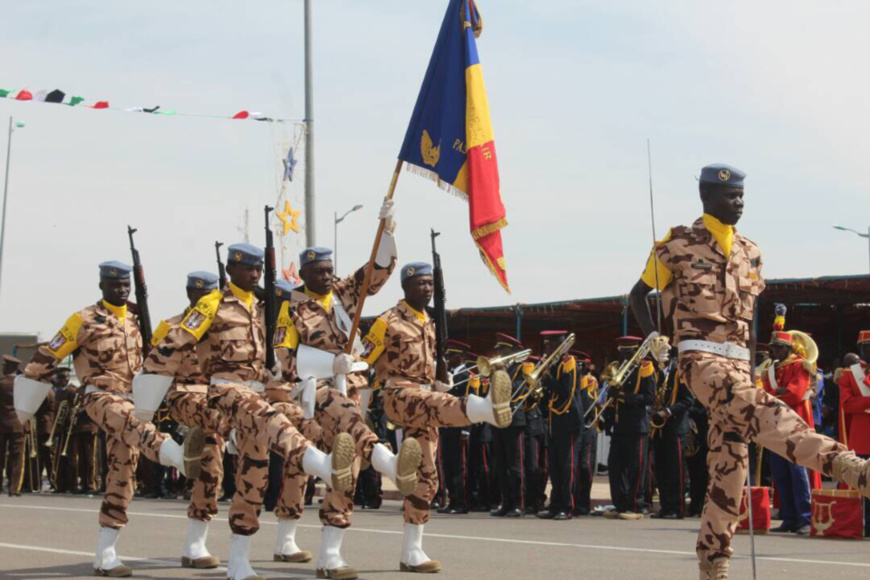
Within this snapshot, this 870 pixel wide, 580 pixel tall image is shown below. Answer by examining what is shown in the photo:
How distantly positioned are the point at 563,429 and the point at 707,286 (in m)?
8.82

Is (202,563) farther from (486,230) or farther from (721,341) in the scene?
(721,341)

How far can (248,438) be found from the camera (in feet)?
30.6

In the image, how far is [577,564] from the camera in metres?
10.6

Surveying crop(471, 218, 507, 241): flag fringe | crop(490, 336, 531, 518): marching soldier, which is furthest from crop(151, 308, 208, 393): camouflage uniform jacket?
crop(490, 336, 531, 518): marching soldier

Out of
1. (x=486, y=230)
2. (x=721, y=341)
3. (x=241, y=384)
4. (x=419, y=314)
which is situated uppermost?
(x=486, y=230)

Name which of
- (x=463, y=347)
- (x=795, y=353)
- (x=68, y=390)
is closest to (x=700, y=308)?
(x=795, y=353)

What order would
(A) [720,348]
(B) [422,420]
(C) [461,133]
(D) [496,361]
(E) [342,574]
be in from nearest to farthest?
(A) [720,348]
(E) [342,574]
(B) [422,420]
(C) [461,133]
(D) [496,361]

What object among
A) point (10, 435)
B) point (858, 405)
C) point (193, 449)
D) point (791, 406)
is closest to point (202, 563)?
point (193, 449)

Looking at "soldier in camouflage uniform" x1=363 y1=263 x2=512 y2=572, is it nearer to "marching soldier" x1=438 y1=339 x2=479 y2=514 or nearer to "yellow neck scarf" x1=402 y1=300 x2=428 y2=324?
"yellow neck scarf" x1=402 y1=300 x2=428 y2=324

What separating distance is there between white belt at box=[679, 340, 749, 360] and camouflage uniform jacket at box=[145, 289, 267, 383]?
3.37m

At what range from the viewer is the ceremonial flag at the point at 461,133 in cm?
1032

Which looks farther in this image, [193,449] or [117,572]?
[117,572]

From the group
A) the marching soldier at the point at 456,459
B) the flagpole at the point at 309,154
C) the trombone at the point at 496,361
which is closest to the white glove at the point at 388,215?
the trombone at the point at 496,361

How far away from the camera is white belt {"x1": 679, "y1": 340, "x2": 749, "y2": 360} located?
7.92 metres
